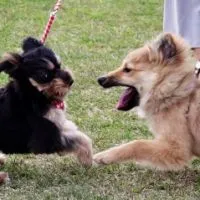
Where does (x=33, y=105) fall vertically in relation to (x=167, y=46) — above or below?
below

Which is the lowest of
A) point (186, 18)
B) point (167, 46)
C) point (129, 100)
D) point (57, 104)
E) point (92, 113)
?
point (92, 113)

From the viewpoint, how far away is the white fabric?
4973mm

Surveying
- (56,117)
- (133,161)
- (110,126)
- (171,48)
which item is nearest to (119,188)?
(133,161)

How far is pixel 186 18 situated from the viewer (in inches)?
199

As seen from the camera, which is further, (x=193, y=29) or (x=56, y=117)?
(x=193, y=29)

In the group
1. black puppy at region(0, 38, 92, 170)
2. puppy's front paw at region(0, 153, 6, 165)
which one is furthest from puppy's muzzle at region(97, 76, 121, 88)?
puppy's front paw at region(0, 153, 6, 165)

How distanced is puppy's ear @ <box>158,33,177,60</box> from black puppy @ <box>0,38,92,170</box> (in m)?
0.62

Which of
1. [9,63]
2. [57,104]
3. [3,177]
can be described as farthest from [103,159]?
[9,63]

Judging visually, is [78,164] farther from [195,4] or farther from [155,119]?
[195,4]

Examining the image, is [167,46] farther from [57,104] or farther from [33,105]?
[33,105]

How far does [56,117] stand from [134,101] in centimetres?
57

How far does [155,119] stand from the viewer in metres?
4.01

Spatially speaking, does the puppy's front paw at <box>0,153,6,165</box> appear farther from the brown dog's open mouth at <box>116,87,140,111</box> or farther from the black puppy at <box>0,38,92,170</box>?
the brown dog's open mouth at <box>116,87,140,111</box>

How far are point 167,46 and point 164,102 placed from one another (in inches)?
14.1
